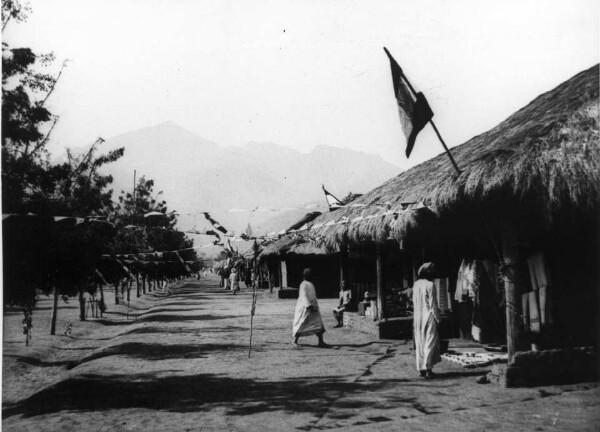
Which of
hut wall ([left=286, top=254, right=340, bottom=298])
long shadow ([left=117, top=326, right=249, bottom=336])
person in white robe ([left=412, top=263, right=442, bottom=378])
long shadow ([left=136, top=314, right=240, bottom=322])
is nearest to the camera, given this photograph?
person in white robe ([left=412, top=263, right=442, bottom=378])

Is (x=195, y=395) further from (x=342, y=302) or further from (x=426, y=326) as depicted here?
(x=342, y=302)

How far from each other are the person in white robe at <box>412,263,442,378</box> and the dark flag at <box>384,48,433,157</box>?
7.06ft

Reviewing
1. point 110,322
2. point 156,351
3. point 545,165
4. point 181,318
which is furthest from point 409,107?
point 110,322

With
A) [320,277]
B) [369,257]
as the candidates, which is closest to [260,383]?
[369,257]

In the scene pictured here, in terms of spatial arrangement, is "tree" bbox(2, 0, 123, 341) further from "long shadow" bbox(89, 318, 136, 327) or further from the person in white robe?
"long shadow" bbox(89, 318, 136, 327)

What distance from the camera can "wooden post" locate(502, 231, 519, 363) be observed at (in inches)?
312

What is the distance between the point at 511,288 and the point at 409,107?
2858 millimetres

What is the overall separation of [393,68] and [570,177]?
2.66 metres

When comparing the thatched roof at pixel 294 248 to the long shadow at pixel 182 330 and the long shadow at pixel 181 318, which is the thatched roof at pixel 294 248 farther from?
the long shadow at pixel 182 330

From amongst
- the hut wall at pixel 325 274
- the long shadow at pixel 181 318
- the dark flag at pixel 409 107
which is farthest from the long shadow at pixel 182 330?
the hut wall at pixel 325 274

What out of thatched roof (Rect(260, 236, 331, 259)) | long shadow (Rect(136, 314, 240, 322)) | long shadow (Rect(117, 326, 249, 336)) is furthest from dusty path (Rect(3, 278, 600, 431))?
thatched roof (Rect(260, 236, 331, 259))

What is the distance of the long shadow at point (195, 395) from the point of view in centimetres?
703

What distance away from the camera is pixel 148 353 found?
38.6ft

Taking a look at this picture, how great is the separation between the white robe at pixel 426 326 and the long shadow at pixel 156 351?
14.8ft
